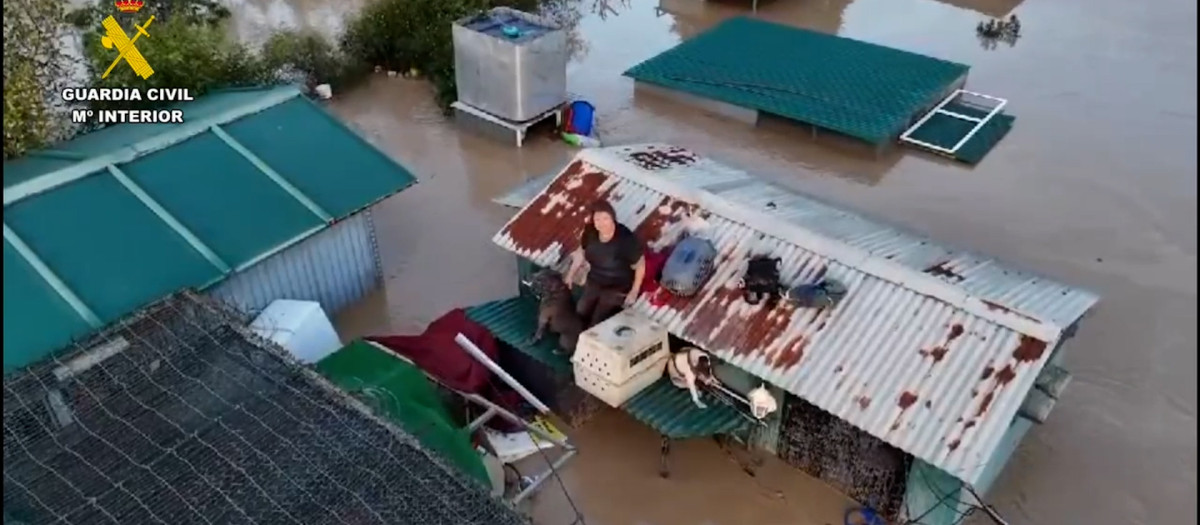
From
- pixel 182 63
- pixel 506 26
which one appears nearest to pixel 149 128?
pixel 182 63

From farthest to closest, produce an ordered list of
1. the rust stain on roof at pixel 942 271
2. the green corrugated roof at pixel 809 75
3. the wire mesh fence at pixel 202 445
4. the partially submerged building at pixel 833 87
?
the green corrugated roof at pixel 809 75, the partially submerged building at pixel 833 87, the rust stain on roof at pixel 942 271, the wire mesh fence at pixel 202 445

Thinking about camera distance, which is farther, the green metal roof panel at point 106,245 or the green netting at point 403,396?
the green metal roof panel at point 106,245

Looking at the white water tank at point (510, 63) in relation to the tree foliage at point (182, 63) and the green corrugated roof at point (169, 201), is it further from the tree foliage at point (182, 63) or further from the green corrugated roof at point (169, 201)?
the green corrugated roof at point (169, 201)

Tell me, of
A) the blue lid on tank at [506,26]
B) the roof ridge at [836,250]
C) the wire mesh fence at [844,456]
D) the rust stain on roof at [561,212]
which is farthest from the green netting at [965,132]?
the wire mesh fence at [844,456]

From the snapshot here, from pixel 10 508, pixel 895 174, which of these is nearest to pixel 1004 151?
pixel 895 174

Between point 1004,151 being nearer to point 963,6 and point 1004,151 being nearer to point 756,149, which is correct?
point 756,149

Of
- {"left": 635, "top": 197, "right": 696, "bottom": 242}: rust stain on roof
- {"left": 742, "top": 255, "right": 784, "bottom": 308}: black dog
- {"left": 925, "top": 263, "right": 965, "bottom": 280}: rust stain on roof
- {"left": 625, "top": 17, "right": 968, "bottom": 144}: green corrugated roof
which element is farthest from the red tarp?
{"left": 625, "top": 17, "right": 968, "bottom": 144}: green corrugated roof
